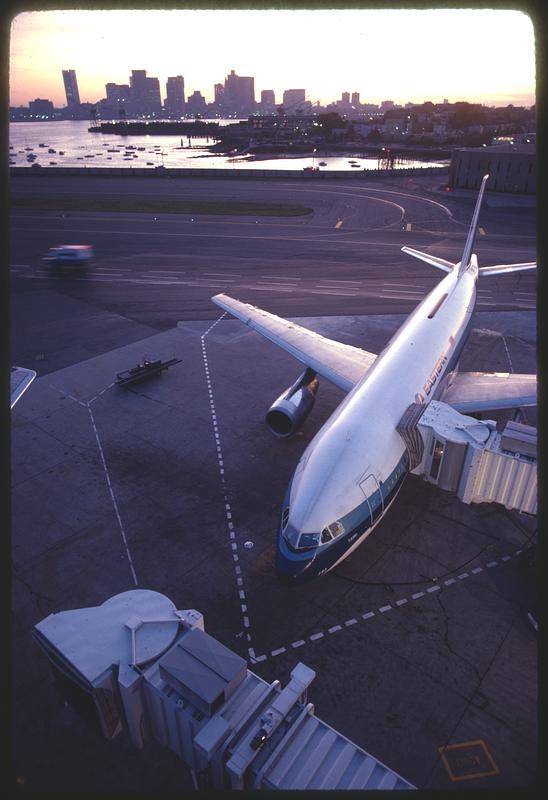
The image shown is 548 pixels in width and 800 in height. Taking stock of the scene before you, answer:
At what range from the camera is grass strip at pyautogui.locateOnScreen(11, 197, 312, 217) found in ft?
307

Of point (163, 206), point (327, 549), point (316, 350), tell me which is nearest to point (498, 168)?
point (163, 206)

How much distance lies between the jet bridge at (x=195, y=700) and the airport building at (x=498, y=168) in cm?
11760

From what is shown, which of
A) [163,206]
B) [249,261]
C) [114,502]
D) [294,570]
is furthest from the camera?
[163,206]

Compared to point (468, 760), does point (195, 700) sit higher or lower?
higher

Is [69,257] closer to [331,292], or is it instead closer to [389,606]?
[331,292]

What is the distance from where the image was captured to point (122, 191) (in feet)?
374

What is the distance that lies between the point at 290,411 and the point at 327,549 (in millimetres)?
10866

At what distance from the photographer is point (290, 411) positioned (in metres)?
27.9

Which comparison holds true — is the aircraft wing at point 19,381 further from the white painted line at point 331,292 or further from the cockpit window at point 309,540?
the white painted line at point 331,292

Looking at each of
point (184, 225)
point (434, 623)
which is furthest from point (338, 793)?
point (184, 225)

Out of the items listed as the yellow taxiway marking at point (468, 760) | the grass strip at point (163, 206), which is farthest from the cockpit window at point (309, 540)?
the grass strip at point (163, 206)

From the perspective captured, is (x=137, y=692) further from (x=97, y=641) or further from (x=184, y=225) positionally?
(x=184, y=225)

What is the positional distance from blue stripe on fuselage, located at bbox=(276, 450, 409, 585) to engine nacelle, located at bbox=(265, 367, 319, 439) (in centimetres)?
806

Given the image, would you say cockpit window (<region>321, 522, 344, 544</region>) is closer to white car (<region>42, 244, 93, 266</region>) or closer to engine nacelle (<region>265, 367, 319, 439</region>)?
engine nacelle (<region>265, 367, 319, 439</region>)
